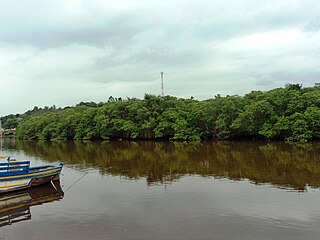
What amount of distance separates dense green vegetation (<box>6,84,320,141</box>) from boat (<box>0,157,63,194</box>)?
101 ft

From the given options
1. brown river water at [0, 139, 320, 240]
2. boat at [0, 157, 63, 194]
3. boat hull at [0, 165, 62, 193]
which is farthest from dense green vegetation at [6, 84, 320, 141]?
boat at [0, 157, 63, 194]

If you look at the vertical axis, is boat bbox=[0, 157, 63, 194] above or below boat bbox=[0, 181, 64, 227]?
above

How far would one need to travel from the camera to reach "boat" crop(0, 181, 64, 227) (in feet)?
36.1

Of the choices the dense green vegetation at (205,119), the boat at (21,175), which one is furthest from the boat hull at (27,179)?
the dense green vegetation at (205,119)

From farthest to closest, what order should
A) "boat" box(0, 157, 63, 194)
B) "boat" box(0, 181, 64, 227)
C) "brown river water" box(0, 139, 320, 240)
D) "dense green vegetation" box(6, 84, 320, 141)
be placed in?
1. "dense green vegetation" box(6, 84, 320, 141)
2. "boat" box(0, 157, 63, 194)
3. "boat" box(0, 181, 64, 227)
4. "brown river water" box(0, 139, 320, 240)

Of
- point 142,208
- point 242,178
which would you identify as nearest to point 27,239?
point 142,208

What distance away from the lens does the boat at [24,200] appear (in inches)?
434

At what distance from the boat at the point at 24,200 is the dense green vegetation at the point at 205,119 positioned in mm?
30899

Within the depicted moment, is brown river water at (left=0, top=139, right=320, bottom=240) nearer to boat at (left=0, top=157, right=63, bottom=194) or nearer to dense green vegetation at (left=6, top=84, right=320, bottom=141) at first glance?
boat at (left=0, top=157, right=63, bottom=194)

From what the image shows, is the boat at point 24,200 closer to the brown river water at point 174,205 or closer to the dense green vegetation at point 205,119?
the brown river water at point 174,205

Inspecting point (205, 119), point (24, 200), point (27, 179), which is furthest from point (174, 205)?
point (205, 119)

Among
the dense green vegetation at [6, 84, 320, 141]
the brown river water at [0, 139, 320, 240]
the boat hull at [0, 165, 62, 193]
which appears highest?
the dense green vegetation at [6, 84, 320, 141]

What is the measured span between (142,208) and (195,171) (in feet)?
27.5

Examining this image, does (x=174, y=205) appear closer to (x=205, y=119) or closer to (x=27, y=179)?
(x=27, y=179)
